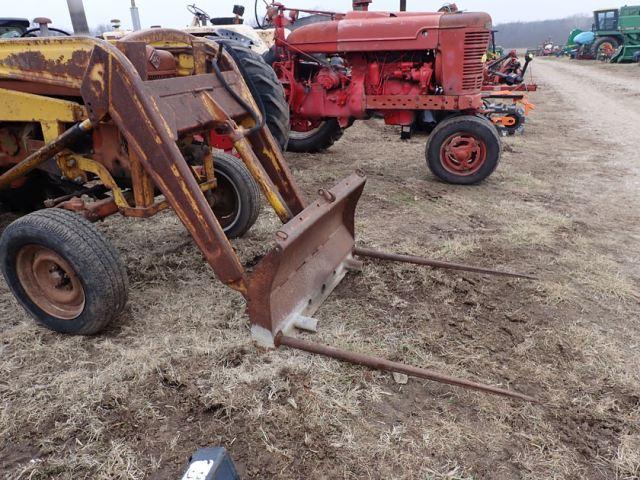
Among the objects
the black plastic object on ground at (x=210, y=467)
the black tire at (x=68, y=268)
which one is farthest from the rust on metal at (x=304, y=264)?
the black plastic object on ground at (x=210, y=467)

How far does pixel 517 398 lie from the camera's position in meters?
2.27

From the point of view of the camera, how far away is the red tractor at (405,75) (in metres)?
5.43

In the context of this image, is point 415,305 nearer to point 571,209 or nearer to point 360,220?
point 360,220

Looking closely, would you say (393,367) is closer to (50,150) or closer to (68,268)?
(68,268)

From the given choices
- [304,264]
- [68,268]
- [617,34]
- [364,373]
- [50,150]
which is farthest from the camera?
[617,34]

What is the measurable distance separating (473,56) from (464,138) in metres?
0.92

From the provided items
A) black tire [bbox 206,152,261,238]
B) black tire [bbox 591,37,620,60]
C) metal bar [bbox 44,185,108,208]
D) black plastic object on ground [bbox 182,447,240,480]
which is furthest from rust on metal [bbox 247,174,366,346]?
black tire [bbox 591,37,620,60]

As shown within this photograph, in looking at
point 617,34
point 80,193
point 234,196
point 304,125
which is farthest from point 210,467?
point 617,34

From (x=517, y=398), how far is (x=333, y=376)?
2.76 feet

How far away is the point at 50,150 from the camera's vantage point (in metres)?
2.76

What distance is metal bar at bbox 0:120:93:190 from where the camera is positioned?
2.63 metres

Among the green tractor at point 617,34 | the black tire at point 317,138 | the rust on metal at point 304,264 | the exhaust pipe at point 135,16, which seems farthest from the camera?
the green tractor at point 617,34

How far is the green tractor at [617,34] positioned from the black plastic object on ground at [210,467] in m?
30.6

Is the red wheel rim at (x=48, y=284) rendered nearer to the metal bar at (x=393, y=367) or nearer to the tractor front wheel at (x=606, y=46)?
the metal bar at (x=393, y=367)
